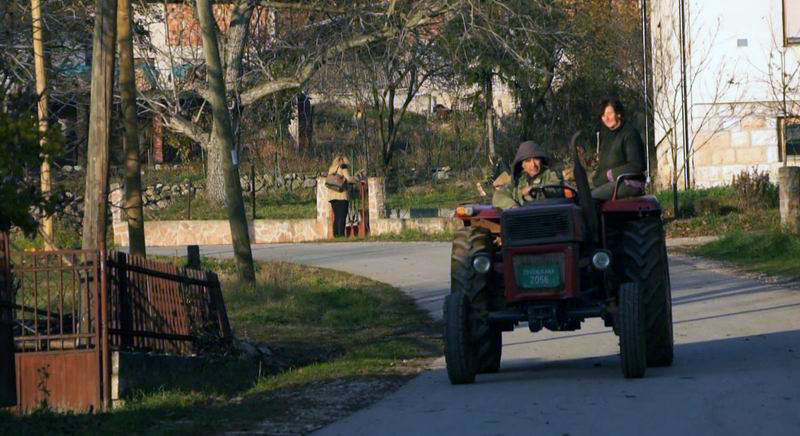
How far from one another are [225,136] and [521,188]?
30.6 ft

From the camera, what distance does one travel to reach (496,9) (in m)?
30.1

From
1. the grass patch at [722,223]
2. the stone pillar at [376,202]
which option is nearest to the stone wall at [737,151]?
the grass patch at [722,223]

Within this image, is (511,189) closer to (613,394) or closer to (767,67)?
(613,394)

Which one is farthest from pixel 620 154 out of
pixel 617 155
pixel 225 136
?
pixel 225 136

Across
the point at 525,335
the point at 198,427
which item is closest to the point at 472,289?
the point at 198,427

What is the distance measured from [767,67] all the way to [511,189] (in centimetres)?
2376

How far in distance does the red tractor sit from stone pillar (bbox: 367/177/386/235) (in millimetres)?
22535

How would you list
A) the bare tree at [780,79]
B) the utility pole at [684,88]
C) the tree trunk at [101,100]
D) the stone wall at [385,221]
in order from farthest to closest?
the utility pole at [684,88] < the stone wall at [385,221] < the bare tree at [780,79] < the tree trunk at [101,100]

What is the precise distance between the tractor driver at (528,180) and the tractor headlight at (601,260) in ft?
2.63

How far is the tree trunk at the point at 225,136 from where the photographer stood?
2014 cm

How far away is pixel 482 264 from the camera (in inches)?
441

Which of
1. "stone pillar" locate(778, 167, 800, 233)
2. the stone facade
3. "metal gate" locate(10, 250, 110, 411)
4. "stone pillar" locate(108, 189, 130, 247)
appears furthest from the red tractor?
"stone pillar" locate(108, 189, 130, 247)

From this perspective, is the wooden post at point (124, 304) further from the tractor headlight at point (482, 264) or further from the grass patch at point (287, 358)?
the tractor headlight at point (482, 264)

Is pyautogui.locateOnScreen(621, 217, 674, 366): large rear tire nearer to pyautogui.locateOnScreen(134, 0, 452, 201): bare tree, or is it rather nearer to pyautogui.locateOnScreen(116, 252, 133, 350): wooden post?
pyautogui.locateOnScreen(116, 252, 133, 350): wooden post
